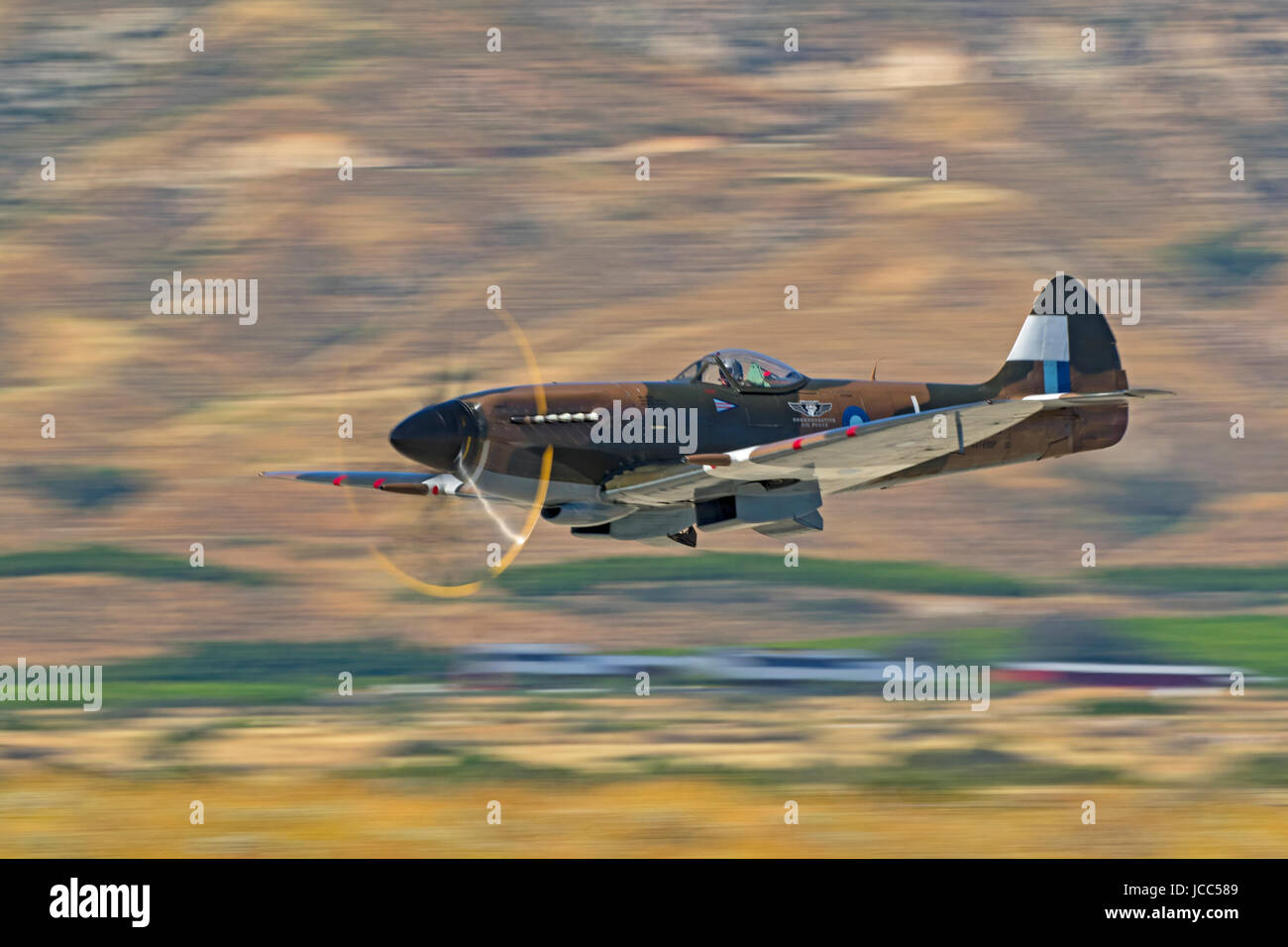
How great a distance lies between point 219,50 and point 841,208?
31.4 metres

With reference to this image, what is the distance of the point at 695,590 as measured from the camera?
123 feet

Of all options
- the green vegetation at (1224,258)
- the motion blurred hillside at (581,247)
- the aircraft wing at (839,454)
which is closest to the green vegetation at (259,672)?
the motion blurred hillside at (581,247)

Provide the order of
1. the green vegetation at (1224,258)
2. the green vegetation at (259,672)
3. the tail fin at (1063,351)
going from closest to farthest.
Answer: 1. the tail fin at (1063,351)
2. the green vegetation at (259,672)
3. the green vegetation at (1224,258)

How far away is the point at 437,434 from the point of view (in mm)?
17078

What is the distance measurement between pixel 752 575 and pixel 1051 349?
17680 mm

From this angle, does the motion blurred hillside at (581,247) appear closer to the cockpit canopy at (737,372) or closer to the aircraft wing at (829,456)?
the cockpit canopy at (737,372)

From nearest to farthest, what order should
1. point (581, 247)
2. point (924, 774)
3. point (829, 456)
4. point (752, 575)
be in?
point (829, 456)
point (924, 774)
point (752, 575)
point (581, 247)

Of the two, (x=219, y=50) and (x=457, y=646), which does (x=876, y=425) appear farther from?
(x=219, y=50)

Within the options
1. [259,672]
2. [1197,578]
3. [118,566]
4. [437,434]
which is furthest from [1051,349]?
[118,566]

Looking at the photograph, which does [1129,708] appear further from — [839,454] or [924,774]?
[839,454]

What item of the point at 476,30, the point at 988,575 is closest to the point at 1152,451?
the point at 988,575

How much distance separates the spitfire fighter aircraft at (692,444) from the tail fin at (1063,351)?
229cm

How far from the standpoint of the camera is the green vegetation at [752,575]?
3825 centimetres

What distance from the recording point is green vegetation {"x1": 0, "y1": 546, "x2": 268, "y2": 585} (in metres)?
38.0
